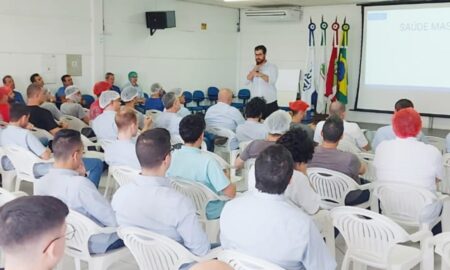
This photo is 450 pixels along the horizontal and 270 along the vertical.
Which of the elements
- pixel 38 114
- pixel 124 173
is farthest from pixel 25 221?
pixel 38 114

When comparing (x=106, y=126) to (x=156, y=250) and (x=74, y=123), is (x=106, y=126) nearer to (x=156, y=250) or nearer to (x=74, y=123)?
(x=74, y=123)

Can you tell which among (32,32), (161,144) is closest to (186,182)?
(161,144)

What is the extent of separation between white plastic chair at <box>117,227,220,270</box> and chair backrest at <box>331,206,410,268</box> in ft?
2.78

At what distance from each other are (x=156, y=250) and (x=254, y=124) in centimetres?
315

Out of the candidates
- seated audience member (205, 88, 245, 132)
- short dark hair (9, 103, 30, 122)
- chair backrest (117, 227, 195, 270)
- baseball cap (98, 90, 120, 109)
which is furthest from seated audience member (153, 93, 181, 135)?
chair backrest (117, 227, 195, 270)

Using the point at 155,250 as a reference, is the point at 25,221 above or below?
above

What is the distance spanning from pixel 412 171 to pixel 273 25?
942 centimetres

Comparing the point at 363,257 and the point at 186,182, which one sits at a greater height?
the point at 186,182

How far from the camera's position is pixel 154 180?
258cm

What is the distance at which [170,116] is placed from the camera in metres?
6.07

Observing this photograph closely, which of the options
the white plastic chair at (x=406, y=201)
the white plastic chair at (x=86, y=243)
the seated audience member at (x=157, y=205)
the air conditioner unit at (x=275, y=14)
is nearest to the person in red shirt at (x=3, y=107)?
the white plastic chair at (x=86, y=243)

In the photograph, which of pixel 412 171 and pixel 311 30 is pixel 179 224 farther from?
pixel 311 30

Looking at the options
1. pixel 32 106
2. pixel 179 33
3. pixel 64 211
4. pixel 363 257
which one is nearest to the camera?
pixel 64 211

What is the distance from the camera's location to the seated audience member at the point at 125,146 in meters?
4.18
